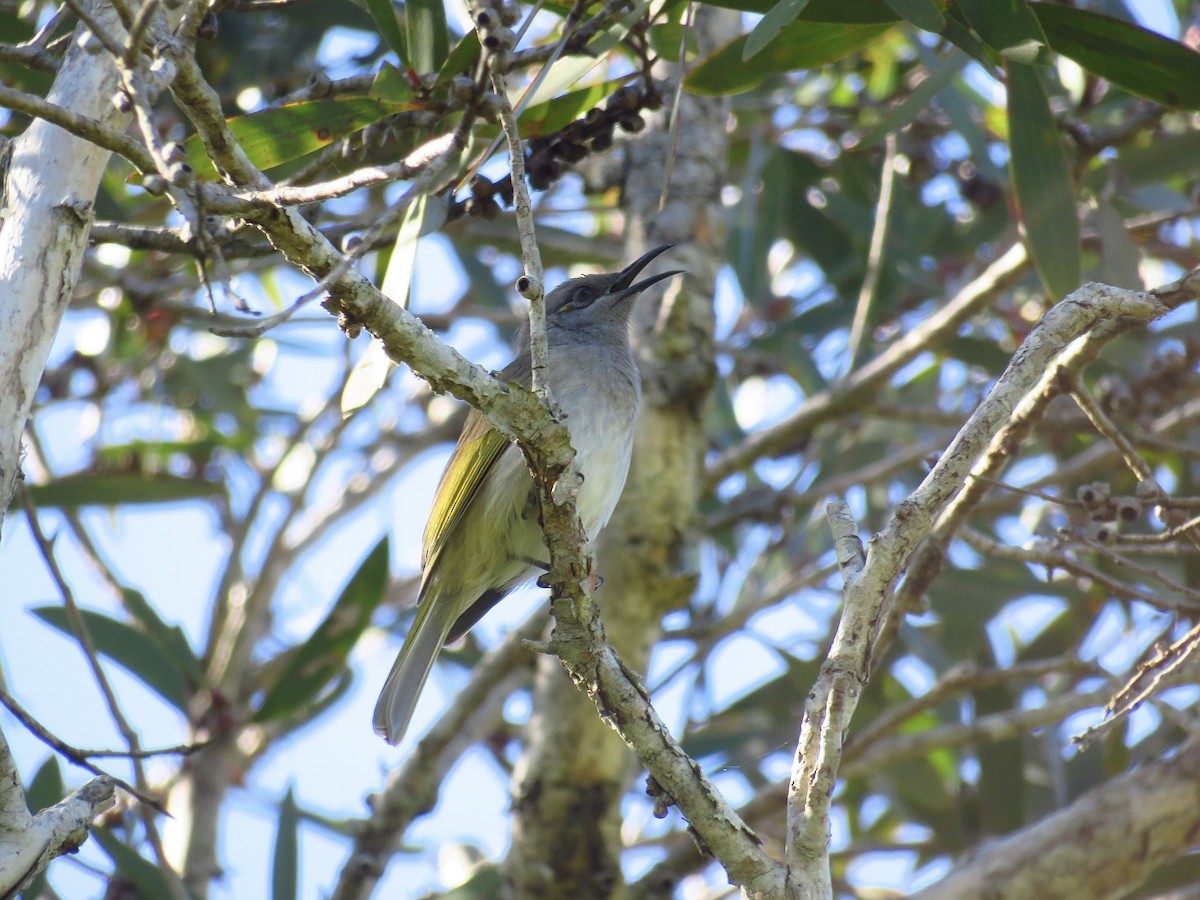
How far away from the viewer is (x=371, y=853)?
15.1ft

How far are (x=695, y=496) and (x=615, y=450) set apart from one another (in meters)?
0.70

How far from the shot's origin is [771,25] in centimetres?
274

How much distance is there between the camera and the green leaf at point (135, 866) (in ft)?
14.1

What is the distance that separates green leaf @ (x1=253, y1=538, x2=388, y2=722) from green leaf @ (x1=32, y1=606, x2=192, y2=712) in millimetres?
389

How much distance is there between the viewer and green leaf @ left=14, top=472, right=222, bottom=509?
5.67 metres

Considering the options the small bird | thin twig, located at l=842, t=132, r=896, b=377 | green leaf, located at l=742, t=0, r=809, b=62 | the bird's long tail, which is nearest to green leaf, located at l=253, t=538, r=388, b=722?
the small bird

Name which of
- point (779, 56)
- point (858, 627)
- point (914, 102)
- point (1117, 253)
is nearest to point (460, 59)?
point (779, 56)

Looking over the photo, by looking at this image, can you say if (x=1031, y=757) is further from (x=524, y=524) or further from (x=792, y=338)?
(x=524, y=524)

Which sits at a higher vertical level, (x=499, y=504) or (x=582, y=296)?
(x=582, y=296)

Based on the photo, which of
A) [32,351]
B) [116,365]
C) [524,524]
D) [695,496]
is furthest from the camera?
[116,365]

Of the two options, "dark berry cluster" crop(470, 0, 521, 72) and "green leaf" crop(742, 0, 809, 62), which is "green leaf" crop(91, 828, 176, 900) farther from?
"green leaf" crop(742, 0, 809, 62)

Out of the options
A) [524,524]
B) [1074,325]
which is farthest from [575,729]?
[1074,325]

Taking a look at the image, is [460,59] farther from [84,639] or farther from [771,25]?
[84,639]

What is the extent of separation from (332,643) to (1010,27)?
3852 millimetres
